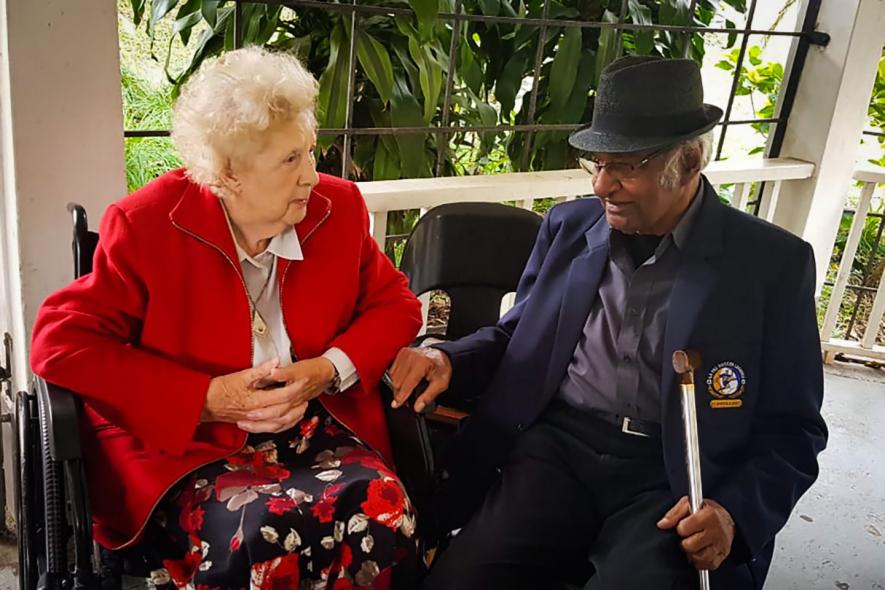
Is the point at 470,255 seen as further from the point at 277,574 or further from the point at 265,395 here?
the point at 277,574

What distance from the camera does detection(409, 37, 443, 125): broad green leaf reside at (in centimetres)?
231

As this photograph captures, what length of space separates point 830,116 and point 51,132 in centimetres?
286

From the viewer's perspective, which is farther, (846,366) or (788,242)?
(846,366)

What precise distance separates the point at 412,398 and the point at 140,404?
20.4 inches

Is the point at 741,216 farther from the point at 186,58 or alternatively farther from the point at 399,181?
the point at 186,58

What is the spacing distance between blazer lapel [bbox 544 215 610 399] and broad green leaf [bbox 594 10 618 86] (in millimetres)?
1196

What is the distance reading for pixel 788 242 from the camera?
157 cm

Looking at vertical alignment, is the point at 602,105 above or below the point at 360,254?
above

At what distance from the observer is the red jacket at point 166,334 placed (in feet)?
4.58

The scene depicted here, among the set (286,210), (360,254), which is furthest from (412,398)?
(286,210)

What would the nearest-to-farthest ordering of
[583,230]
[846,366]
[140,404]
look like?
[140,404], [583,230], [846,366]

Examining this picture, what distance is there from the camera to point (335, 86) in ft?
7.63

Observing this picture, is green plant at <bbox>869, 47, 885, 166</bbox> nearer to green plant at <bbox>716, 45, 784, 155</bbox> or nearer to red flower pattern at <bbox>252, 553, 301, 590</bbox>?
green plant at <bbox>716, 45, 784, 155</bbox>

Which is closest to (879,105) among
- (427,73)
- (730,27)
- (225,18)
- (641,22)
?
(730,27)
